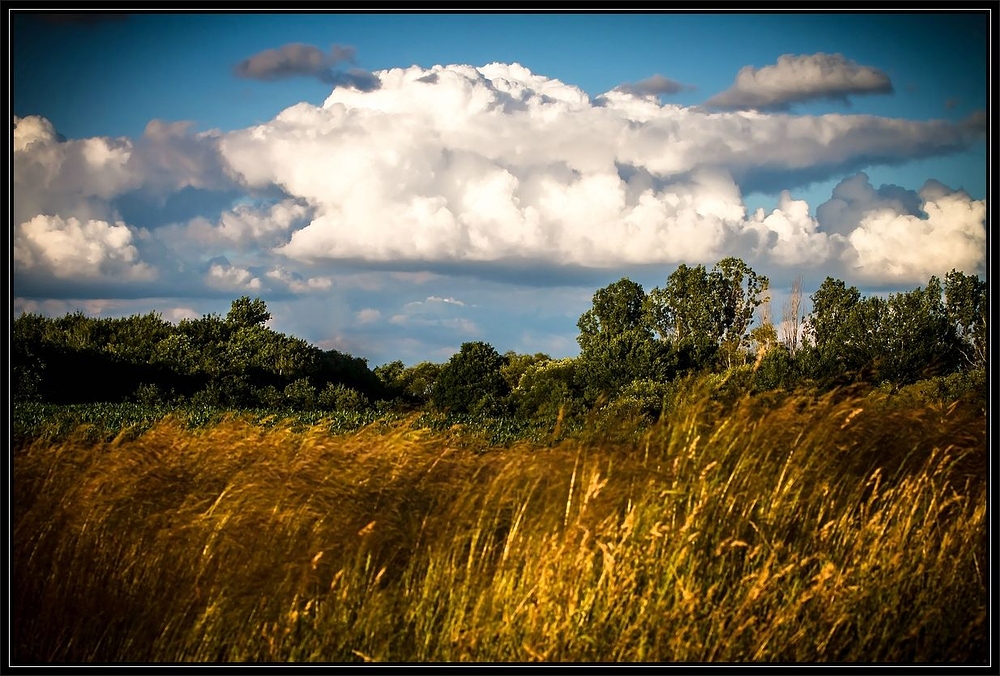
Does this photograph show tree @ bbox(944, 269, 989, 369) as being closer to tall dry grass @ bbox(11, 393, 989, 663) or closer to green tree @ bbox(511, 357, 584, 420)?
green tree @ bbox(511, 357, 584, 420)

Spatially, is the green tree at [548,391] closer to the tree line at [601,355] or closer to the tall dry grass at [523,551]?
the tree line at [601,355]

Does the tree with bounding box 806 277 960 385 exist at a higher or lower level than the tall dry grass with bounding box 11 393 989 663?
higher

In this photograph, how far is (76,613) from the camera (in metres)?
5.44

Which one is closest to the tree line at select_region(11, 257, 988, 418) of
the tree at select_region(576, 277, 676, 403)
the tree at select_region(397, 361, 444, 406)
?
the tree at select_region(576, 277, 676, 403)

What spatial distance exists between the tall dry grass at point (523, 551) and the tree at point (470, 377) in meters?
13.4

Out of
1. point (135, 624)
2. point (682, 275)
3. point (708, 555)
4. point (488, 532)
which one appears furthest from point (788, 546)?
point (682, 275)

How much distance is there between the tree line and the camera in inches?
697

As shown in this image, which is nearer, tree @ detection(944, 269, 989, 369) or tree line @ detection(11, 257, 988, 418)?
tree @ detection(944, 269, 989, 369)

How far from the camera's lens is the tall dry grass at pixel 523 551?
16.3 ft

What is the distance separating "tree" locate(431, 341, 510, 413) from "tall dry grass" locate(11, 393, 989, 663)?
44.1ft

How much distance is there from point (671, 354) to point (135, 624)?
16.0m

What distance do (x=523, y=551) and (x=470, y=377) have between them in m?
15.4

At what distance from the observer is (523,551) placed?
5395 mm

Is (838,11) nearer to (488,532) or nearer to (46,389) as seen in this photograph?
(488,532)
